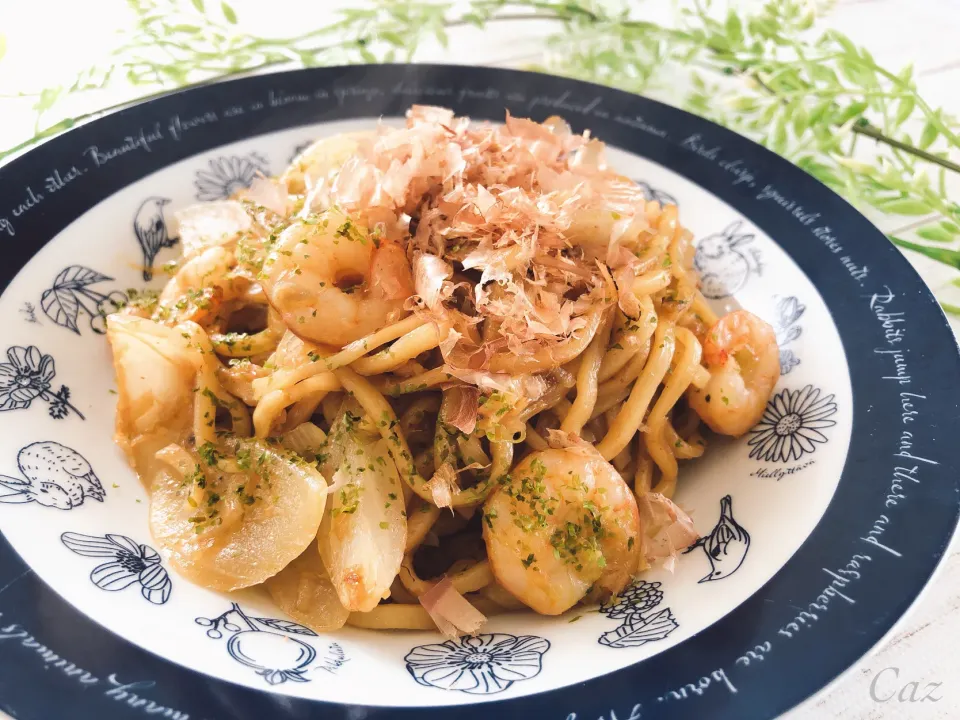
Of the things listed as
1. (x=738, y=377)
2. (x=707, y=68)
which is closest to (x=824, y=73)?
(x=707, y=68)

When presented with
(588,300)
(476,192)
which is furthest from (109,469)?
(588,300)

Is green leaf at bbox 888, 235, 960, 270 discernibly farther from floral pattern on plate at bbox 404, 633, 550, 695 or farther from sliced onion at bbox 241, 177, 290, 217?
sliced onion at bbox 241, 177, 290, 217

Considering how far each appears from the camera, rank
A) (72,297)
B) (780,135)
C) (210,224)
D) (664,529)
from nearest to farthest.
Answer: (664,529) → (72,297) → (210,224) → (780,135)

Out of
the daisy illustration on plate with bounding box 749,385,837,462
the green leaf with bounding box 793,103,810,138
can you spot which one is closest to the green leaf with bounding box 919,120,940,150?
the green leaf with bounding box 793,103,810,138

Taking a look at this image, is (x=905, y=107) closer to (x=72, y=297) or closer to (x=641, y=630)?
(x=641, y=630)

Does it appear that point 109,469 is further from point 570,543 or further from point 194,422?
point 570,543

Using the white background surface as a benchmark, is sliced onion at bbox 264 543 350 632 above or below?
below

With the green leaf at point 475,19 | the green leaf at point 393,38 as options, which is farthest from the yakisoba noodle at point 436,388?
the green leaf at point 475,19
